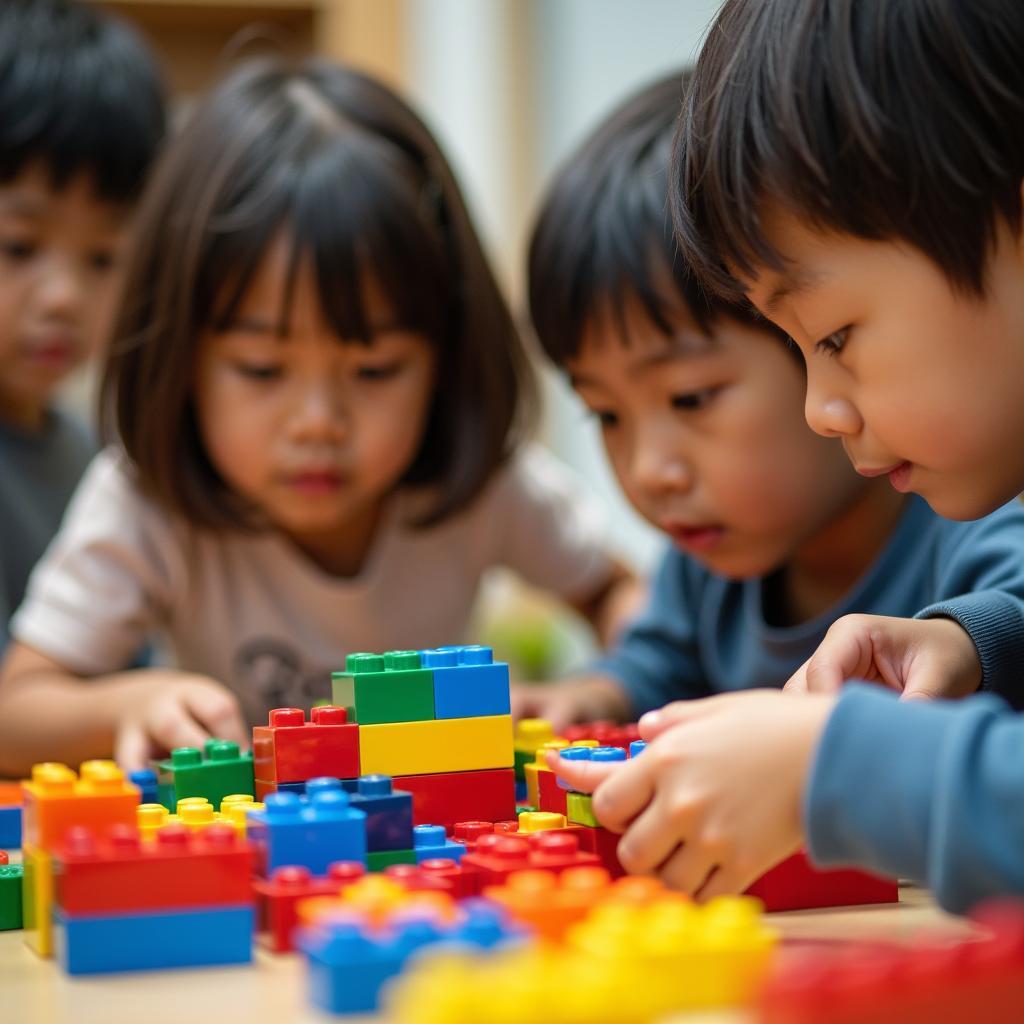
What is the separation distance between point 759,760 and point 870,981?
164mm

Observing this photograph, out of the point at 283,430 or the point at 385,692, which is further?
the point at 283,430

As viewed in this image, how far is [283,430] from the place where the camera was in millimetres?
1233

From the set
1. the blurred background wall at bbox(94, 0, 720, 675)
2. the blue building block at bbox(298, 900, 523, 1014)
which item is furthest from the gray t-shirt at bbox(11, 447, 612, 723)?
the blurred background wall at bbox(94, 0, 720, 675)

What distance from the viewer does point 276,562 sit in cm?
140

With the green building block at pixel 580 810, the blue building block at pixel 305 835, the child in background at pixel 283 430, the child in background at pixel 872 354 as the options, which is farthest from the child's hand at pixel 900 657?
the child in background at pixel 283 430

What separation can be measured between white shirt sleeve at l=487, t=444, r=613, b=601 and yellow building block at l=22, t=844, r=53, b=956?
0.86 metres

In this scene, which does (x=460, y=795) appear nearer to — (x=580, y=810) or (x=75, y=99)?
(x=580, y=810)

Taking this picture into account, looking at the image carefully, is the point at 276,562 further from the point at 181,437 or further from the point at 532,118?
the point at 532,118

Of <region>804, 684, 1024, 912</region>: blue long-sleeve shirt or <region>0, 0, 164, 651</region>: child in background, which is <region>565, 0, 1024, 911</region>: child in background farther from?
<region>0, 0, 164, 651</region>: child in background

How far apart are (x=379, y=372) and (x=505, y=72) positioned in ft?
5.79

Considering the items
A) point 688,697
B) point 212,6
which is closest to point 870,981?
point 688,697

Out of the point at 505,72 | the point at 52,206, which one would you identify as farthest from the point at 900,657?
the point at 505,72

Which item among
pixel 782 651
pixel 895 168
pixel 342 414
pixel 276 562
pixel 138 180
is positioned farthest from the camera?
pixel 138 180

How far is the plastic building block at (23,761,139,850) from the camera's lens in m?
0.60
